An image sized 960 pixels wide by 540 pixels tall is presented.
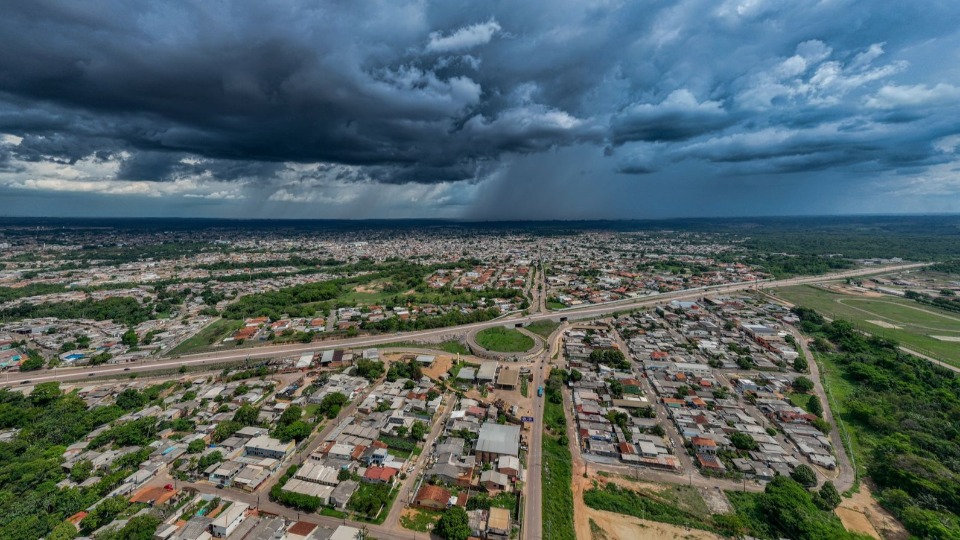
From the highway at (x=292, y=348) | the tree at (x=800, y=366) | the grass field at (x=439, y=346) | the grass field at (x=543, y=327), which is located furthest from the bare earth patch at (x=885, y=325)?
the grass field at (x=439, y=346)

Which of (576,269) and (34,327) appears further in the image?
(576,269)

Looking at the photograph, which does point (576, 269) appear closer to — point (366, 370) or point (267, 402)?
point (366, 370)

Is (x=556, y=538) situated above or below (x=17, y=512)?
below

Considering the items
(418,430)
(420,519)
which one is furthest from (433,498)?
(418,430)

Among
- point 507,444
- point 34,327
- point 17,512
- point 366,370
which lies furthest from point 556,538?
point 34,327

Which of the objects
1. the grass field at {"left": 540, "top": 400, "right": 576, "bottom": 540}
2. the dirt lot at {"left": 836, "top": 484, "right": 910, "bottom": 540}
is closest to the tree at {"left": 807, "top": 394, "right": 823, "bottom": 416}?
the dirt lot at {"left": 836, "top": 484, "right": 910, "bottom": 540}

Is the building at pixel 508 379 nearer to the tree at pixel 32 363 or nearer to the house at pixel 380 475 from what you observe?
the house at pixel 380 475

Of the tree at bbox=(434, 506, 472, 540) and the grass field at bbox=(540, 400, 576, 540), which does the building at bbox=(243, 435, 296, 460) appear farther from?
the grass field at bbox=(540, 400, 576, 540)
